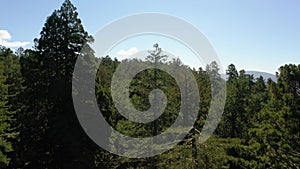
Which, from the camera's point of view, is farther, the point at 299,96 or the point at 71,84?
the point at 71,84

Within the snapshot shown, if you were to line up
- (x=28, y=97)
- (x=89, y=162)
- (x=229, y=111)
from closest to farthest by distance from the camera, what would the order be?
(x=89, y=162), (x=28, y=97), (x=229, y=111)

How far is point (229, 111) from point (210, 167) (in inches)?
641

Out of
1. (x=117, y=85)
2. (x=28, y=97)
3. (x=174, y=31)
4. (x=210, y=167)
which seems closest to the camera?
(x=210, y=167)

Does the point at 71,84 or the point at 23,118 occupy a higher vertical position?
the point at 71,84

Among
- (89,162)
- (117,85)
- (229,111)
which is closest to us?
(89,162)

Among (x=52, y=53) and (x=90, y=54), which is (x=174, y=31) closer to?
(x=90, y=54)

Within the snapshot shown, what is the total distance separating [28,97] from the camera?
18.8m

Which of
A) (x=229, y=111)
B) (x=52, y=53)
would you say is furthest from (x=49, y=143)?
(x=229, y=111)

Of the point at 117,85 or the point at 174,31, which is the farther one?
the point at 117,85

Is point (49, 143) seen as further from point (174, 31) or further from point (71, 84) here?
point (174, 31)

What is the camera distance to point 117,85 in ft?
70.3

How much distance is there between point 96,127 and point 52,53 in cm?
460

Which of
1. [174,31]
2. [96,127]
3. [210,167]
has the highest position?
[174,31]

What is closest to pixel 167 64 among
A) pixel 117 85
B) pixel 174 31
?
pixel 117 85
